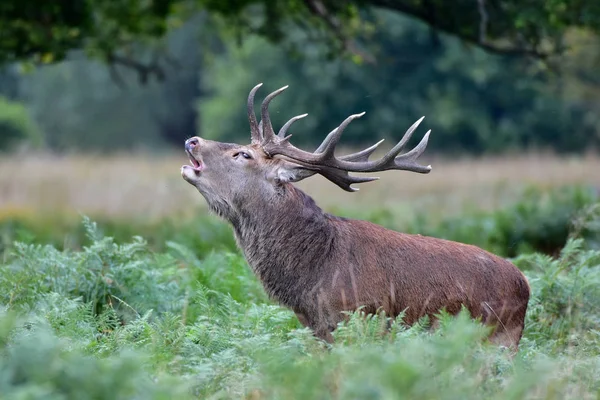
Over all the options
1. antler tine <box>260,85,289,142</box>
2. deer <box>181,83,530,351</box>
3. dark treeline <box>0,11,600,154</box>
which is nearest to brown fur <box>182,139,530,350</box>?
deer <box>181,83,530,351</box>

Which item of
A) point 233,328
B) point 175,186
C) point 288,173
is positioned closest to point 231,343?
point 233,328

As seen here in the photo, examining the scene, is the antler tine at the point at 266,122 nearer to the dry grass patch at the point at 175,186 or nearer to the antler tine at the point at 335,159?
the antler tine at the point at 335,159

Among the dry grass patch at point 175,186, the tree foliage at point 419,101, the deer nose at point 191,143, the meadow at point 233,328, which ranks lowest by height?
the tree foliage at point 419,101

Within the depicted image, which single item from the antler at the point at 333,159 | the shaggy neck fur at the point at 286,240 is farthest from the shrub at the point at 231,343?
the antler at the point at 333,159

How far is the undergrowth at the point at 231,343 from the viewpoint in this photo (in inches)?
172

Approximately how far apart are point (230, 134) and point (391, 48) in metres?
8.04

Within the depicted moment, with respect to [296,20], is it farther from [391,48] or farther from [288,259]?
[391,48]

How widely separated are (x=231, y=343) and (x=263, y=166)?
186 cm

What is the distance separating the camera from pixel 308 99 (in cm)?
4116

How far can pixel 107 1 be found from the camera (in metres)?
14.4

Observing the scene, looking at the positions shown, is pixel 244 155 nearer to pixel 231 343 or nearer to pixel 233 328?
pixel 233 328

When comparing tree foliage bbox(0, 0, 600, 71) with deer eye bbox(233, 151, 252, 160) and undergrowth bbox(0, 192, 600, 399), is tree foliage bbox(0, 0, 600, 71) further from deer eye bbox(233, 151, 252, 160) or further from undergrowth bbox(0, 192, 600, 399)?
deer eye bbox(233, 151, 252, 160)

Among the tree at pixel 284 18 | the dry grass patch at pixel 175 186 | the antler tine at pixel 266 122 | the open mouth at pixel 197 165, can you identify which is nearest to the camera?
the antler tine at pixel 266 122

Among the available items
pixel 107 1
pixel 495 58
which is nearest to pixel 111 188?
pixel 107 1
